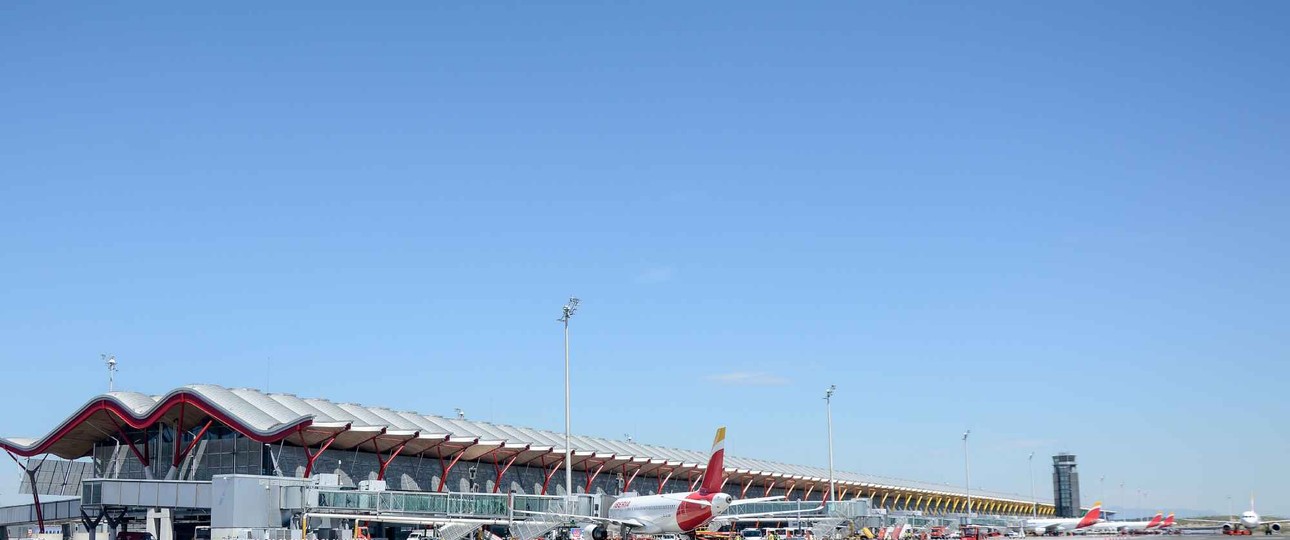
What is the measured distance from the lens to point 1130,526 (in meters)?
157

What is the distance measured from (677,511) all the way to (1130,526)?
103m

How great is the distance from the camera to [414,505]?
259ft

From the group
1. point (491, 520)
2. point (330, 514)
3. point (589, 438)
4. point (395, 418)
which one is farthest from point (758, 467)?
point (330, 514)

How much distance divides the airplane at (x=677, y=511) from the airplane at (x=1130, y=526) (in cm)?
9645

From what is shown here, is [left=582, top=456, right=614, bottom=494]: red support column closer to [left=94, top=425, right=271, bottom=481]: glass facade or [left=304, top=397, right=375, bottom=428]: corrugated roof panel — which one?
[left=304, top=397, right=375, bottom=428]: corrugated roof panel

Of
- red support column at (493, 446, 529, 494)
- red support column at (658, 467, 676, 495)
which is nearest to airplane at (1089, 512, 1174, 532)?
red support column at (658, 467, 676, 495)

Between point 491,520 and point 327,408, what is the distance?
2689 cm

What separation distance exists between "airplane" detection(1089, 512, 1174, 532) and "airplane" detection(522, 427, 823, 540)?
96.5 metres

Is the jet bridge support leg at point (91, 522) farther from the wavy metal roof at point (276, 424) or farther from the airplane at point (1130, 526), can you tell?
the airplane at point (1130, 526)

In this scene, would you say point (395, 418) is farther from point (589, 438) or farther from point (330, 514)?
point (589, 438)

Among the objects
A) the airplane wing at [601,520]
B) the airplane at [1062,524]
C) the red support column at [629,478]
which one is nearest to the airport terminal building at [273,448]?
the red support column at [629,478]

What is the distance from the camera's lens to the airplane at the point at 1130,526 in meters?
155

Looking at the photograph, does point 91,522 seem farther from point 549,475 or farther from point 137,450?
point 549,475

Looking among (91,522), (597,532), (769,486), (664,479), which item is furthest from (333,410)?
(769,486)
